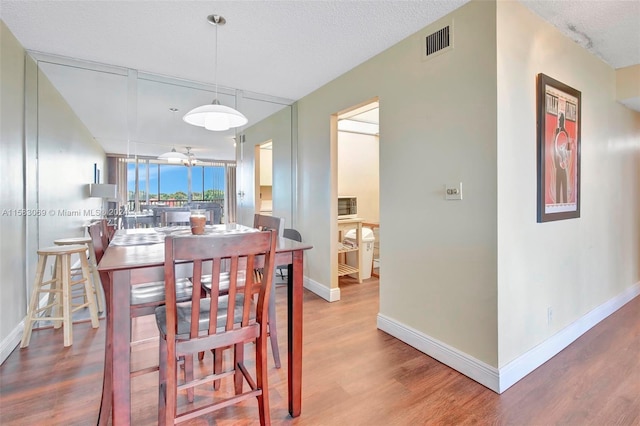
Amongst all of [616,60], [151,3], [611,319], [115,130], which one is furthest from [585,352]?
[115,130]

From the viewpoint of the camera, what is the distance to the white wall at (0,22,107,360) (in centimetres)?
222

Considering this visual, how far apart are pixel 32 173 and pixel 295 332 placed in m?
2.62

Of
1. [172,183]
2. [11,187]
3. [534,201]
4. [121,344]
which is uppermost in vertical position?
[172,183]

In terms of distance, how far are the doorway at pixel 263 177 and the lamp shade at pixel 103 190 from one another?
1.56 m

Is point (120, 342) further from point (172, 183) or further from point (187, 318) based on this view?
point (172, 183)

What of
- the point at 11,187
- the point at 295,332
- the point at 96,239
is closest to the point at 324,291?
the point at 295,332

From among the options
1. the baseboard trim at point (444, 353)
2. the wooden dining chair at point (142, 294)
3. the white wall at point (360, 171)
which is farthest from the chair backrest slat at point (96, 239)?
the white wall at point (360, 171)

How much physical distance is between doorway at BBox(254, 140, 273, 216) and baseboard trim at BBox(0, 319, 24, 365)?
2.44 meters

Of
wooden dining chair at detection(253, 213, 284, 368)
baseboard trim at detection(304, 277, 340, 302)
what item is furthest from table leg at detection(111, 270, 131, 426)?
baseboard trim at detection(304, 277, 340, 302)

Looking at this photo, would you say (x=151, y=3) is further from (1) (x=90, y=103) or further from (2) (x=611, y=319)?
(2) (x=611, y=319)

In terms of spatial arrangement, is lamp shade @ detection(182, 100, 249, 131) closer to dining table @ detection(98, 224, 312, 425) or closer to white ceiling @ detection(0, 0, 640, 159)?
white ceiling @ detection(0, 0, 640, 159)

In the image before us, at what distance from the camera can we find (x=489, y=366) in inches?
73.0

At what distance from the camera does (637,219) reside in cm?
342

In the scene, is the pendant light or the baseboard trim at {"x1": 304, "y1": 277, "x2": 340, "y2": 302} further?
the baseboard trim at {"x1": 304, "y1": 277, "x2": 340, "y2": 302}
